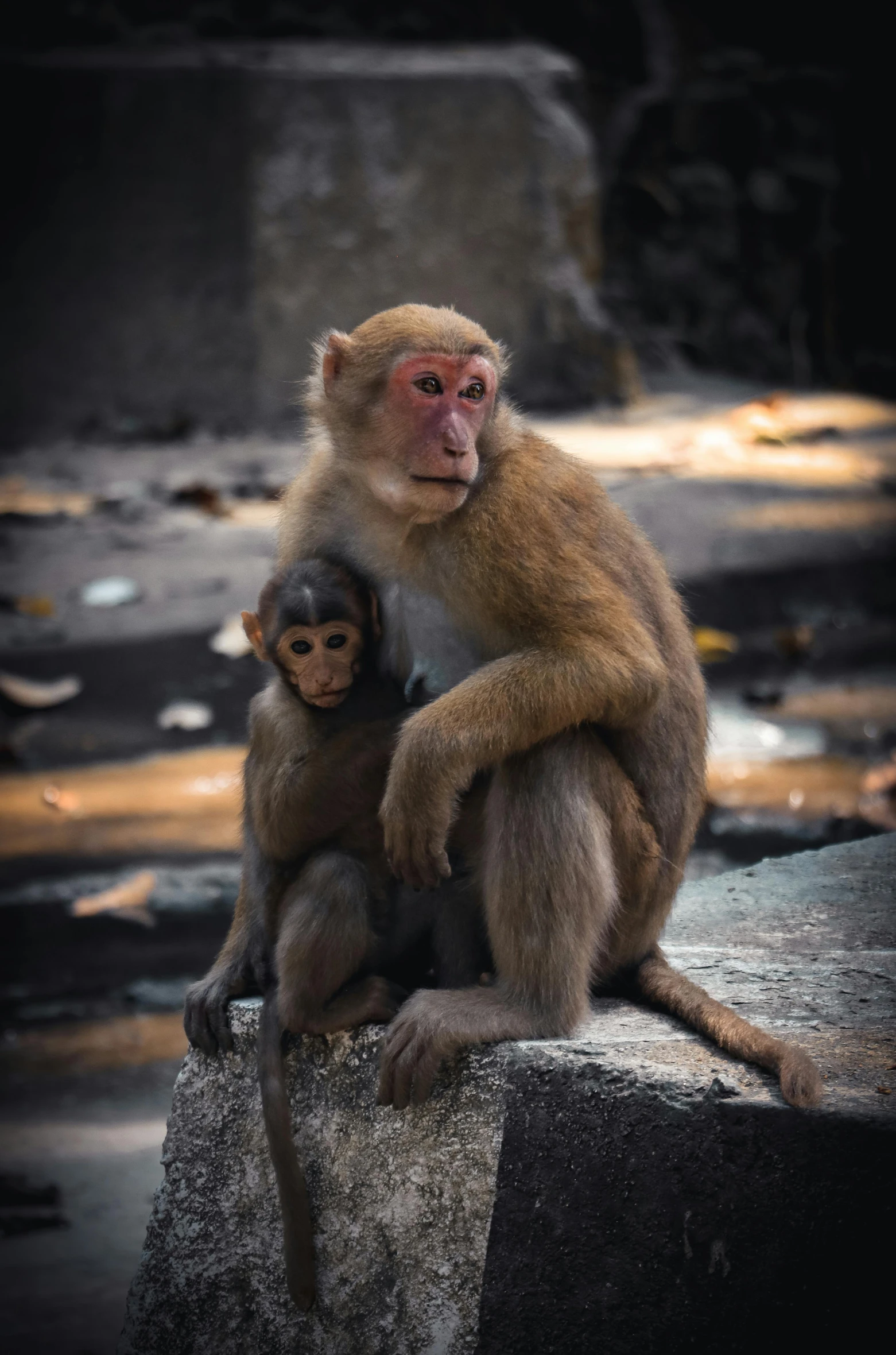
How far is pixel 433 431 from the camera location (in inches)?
125

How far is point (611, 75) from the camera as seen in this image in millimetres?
13719

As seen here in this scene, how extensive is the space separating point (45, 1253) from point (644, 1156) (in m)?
2.04

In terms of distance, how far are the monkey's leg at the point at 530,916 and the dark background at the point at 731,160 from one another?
9961 mm

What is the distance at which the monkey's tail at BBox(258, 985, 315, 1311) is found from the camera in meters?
3.20

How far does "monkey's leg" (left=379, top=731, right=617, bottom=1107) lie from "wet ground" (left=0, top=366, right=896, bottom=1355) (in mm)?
1255

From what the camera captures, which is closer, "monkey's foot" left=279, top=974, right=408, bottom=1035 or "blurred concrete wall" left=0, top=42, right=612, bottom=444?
"monkey's foot" left=279, top=974, right=408, bottom=1035

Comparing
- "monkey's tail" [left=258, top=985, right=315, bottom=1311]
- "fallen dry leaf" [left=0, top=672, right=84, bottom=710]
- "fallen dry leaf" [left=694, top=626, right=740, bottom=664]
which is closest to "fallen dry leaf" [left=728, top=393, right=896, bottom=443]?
"fallen dry leaf" [left=694, top=626, right=740, bottom=664]

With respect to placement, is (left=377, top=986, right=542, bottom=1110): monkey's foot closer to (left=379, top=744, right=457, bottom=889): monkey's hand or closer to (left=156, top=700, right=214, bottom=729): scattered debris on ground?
(left=379, top=744, right=457, bottom=889): monkey's hand

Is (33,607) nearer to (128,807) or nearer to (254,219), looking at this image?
(128,807)

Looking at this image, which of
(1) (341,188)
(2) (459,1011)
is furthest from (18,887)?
(1) (341,188)

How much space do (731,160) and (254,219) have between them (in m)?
4.73

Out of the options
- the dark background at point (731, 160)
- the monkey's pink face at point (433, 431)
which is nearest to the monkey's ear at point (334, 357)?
the monkey's pink face at point (433, 431)

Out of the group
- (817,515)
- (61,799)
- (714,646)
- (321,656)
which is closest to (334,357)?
(321,656)

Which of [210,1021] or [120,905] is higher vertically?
[210,1021]
